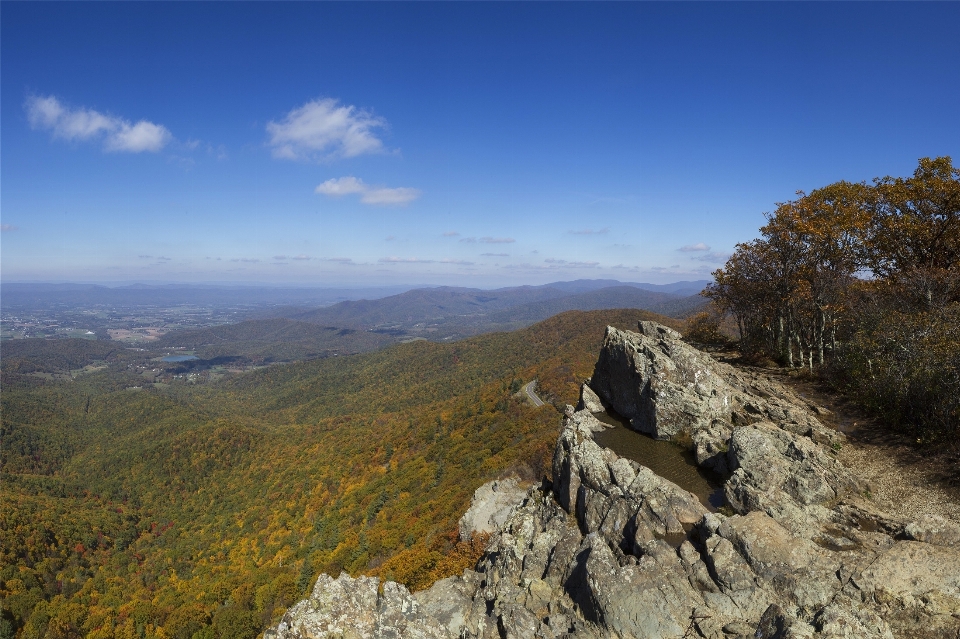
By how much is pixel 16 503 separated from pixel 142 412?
78.2 meters

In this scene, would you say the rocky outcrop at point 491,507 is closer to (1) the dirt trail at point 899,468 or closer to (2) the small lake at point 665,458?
(2) the small lake at point 665,458

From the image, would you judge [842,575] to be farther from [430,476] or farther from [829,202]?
[430,476]

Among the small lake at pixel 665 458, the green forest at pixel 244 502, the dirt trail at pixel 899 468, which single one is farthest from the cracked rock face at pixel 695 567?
the green forest at pixel 244 502

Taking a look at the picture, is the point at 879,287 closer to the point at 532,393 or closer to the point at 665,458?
the point at 665,458

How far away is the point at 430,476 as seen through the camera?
166 ft

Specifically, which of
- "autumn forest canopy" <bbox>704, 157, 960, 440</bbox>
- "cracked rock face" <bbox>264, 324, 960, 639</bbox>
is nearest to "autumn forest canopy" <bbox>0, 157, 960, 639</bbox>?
"autumn forest canopy" <bbox>704, 157, 960, 440</bbox>

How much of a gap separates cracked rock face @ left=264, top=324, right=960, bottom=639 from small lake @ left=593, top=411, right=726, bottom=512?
2.19 ft

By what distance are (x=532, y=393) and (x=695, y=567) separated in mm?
47113

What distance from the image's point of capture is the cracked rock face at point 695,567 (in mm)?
9555

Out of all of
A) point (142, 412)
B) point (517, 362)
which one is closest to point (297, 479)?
point (517, 362)

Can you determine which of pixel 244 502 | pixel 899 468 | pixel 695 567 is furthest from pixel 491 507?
pixel 244 502

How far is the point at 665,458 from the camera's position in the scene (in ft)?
60.3

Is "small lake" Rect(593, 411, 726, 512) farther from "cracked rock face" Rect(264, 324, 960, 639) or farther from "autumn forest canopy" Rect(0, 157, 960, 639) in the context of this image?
"autumn forest canopy" Rect(0, 157, 960, 639)

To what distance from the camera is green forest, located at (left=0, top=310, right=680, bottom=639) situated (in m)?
39.6
